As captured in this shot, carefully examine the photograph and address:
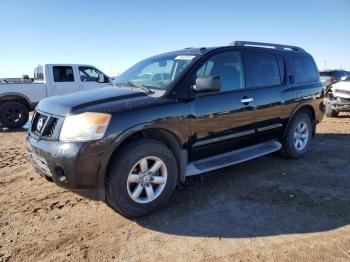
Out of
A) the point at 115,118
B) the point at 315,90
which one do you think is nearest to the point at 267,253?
the point at 115,118

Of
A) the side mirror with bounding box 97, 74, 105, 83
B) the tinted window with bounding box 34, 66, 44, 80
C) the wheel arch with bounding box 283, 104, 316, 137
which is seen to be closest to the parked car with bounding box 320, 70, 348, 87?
the side mirror with bounding box 97, 74, 105, 83

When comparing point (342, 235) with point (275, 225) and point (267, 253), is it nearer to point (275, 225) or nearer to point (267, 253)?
point (275, 225)

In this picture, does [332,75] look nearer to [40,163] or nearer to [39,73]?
[39,73]

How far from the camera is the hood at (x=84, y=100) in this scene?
11.7ft

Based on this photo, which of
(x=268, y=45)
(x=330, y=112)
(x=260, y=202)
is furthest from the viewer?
(x=330, y=112)

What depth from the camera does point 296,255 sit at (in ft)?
9.77

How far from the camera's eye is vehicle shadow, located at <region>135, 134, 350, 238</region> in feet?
11.5

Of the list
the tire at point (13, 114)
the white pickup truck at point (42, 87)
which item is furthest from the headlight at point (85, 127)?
the tire at point (13, 114)

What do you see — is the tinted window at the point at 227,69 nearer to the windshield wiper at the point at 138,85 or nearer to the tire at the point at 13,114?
the windshield wiper at the point at 138,85

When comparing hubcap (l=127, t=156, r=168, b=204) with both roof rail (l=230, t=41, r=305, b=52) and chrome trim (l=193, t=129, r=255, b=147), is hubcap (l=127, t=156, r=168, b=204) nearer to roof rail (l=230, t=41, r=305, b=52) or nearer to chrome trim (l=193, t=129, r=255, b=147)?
chrome trim (l=193, t=129, r=255, b=147)

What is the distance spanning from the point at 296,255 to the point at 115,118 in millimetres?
2081

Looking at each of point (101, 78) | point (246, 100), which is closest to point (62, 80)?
point (101, 78)

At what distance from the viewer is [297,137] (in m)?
6.02

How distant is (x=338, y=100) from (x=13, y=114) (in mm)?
10155
